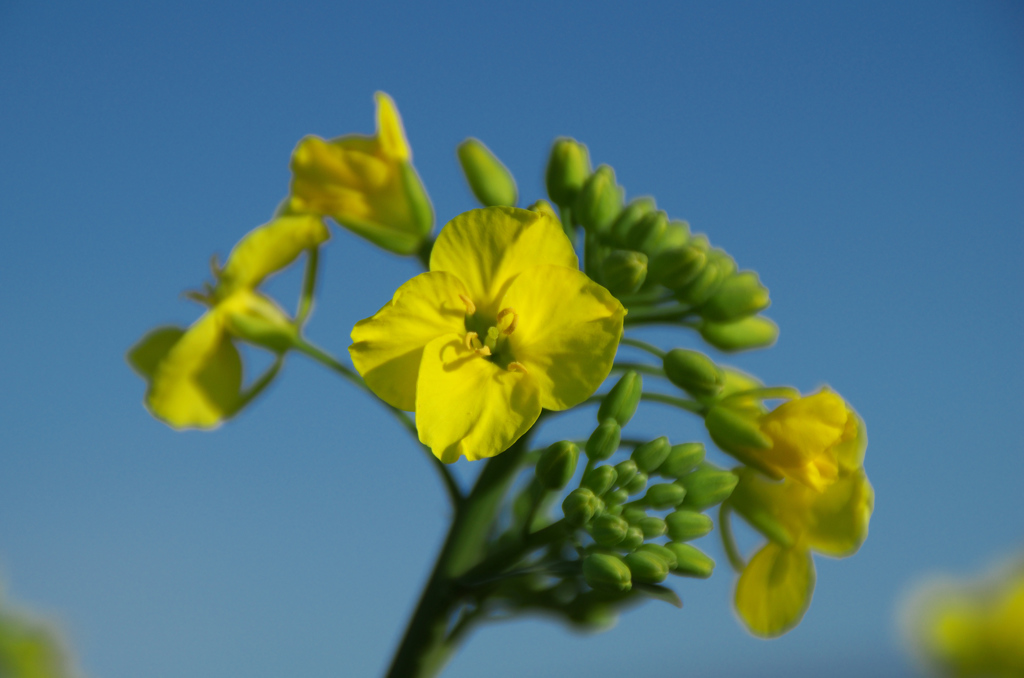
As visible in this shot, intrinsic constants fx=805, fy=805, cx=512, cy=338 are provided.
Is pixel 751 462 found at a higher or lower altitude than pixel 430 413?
higher

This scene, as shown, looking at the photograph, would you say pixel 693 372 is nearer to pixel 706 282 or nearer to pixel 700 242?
pixel 706 282

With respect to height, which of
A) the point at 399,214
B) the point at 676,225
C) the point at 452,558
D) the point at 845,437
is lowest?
the point at 452,558

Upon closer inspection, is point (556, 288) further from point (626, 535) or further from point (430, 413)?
point (626, 535)

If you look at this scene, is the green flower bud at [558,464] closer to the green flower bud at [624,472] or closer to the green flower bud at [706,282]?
the green flower bud at [624,472]

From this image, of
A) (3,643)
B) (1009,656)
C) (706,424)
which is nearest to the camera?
(706,424)

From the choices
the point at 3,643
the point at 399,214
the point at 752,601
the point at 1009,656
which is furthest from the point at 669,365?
the point at 3,643

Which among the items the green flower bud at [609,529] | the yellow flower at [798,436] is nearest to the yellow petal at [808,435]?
the yellow flower at [798,436]

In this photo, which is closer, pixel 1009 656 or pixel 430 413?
pixel 430 413

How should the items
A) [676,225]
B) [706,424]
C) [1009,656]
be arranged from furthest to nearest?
[1009,656] → [676,225] → [706,424]
